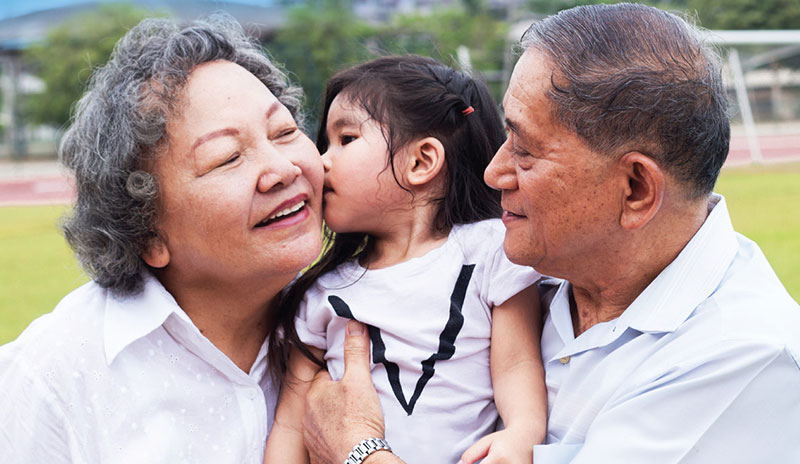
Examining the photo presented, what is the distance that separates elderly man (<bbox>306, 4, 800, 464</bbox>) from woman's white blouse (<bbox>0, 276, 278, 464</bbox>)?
1.14 feet

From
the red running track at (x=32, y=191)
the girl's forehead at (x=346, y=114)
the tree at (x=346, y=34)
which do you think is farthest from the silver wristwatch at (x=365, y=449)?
the red running track at (x=32, y=191)

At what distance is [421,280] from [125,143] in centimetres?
87

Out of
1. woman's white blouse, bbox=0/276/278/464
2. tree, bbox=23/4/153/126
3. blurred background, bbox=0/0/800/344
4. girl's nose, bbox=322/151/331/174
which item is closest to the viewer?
woman's white blouse, bbox=0/276/278/464

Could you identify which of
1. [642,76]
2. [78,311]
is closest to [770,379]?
[642,76]

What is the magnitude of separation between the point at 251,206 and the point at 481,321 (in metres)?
0.69

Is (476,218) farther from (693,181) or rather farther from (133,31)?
(133,31)

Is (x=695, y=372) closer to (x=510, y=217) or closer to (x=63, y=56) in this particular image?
(x=510, y=217)

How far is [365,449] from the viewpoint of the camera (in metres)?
1.95

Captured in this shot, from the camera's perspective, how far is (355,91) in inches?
93.7

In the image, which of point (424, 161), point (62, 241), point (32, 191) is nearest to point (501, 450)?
point (424, 161)

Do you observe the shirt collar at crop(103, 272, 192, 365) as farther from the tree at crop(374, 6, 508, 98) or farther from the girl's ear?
the tree at crop(374, 6, 508, 98)

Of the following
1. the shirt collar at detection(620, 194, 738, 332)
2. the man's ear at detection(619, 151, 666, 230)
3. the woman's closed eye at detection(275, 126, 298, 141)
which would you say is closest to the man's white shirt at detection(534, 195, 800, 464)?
the shirt collar at detection(620, 194, 738, 332)

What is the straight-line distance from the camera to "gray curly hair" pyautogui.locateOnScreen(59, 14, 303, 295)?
205 centimetres

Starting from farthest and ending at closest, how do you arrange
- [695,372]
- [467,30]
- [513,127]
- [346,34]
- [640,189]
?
[467,30] → [346,34] → [513,127] → [640,189] → [695,372]
